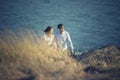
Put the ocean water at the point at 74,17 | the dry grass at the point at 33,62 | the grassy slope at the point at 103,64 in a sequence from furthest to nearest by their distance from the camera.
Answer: the ocean water at the point at 74,17 → the grassy slope at the point at 103,64 → the dry grass at the point at 33,62

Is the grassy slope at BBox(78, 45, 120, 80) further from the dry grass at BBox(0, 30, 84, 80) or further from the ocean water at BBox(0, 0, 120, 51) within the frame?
the ocean water at BBox(0, 0, 120, 51)

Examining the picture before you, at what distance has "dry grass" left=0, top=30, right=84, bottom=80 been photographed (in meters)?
7.05

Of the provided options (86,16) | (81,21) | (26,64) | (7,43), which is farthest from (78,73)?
(86,16)

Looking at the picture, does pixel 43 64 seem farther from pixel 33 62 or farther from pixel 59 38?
pixel 59 38

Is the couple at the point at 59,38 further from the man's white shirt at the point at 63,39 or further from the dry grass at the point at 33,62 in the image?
the dry grass at the point at 33,62

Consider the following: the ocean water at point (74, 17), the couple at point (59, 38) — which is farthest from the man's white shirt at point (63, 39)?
the ocean water at point (74, 17)

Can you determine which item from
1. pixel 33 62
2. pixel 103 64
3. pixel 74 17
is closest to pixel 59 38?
pixel 103 64

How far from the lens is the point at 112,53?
30.9 feet

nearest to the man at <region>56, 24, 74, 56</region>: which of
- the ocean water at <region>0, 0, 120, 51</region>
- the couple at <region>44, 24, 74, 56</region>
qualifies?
the couple at <region>44, 24, 74, 56</region>

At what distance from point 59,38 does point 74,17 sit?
13.4m

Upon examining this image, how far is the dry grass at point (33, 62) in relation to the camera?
705 cm

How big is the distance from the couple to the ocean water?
6500 millimetres

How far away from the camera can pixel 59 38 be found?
31.4 ft

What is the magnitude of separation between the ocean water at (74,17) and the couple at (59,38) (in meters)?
6.50
